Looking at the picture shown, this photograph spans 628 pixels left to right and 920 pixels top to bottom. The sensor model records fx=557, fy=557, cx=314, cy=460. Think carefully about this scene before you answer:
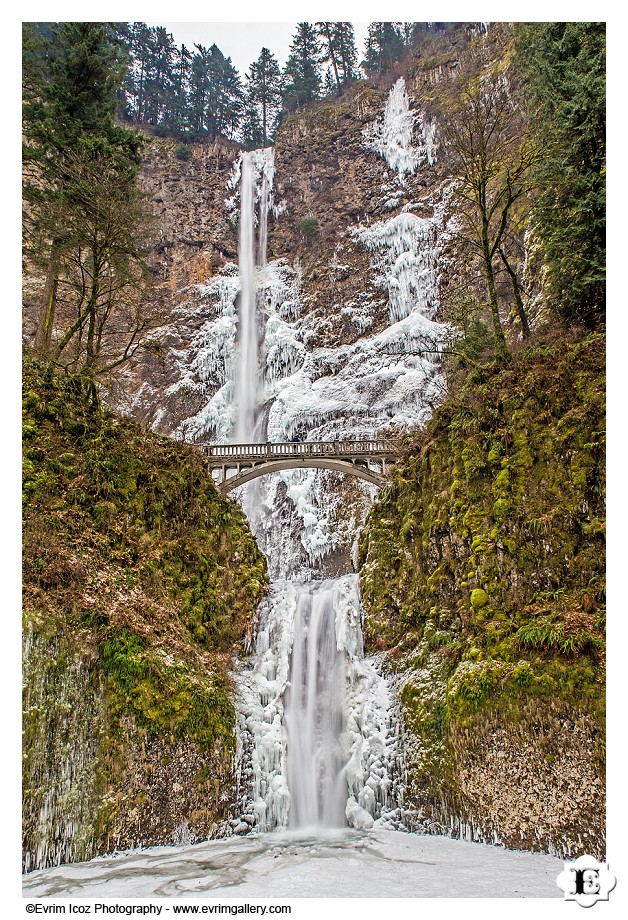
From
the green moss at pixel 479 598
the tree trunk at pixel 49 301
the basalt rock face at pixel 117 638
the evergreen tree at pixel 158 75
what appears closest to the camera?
the basalt rock face at pixel 117 638

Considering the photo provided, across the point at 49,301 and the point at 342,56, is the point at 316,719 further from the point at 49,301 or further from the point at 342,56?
the point at 342,56

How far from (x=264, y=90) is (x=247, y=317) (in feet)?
84.0

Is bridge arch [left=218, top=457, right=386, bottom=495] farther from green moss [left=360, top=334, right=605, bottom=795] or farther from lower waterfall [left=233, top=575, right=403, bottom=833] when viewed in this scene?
green moss [left=360, top=334, right=605, bottom=795]

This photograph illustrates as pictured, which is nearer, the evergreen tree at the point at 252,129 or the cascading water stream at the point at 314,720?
the cascading water stream at the point at 314,720

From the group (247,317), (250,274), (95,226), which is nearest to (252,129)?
(250,274)

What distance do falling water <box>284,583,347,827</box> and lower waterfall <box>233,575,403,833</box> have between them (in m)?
0.02

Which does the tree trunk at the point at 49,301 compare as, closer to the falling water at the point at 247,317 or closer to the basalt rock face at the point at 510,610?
the basalt rock face at the point at 510,610

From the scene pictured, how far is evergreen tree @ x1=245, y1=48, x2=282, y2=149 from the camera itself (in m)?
47.7

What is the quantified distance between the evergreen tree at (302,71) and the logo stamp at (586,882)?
51415 mm

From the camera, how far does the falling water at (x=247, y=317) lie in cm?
3183

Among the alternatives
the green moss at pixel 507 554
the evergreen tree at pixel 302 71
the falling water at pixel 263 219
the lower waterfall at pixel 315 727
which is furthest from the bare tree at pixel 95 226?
the evergreen tree at pixel 302 71

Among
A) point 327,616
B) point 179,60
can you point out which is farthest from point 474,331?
point 179,60

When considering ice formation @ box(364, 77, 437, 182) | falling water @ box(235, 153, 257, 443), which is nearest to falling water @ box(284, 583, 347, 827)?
falling water @ box(235, 153, 257, 443)

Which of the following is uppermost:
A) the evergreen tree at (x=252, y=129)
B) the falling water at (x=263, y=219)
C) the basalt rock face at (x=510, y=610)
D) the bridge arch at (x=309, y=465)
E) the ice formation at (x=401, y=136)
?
the evergreen tree at (x=252, y=129)
